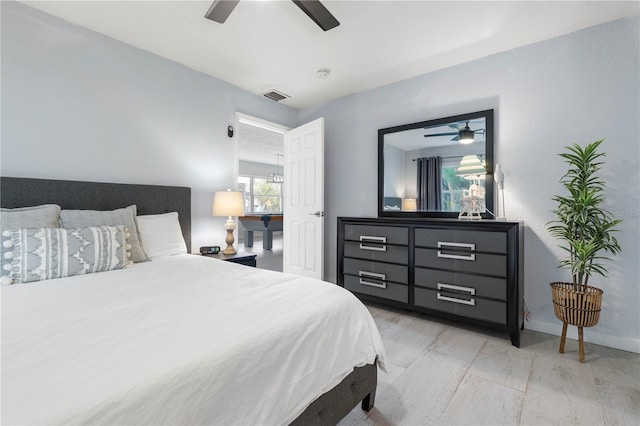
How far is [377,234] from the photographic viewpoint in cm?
286

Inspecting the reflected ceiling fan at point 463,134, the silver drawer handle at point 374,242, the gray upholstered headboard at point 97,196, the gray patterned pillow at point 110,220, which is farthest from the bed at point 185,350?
the reflected ceiling fan at point 463,134

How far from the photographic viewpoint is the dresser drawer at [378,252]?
270 cm

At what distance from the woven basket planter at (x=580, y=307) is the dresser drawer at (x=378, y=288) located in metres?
1.11

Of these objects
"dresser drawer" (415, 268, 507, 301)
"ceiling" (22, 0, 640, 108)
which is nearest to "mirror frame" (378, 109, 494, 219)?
"ceiling" (22, 0, 640, 108)

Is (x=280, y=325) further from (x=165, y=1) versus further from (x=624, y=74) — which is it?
(x=624, y=74)

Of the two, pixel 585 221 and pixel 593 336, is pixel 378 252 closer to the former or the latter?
pixel 585 221

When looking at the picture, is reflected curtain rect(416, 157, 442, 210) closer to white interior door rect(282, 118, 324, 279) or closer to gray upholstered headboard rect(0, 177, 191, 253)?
white interior door rect(282, 118, 324, 279)

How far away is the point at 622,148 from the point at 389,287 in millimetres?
2105

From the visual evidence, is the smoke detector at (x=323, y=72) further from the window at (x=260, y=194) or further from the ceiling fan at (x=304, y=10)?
the window at (x=260, y=194)

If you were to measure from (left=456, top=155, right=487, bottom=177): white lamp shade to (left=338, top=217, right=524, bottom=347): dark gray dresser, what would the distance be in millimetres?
609

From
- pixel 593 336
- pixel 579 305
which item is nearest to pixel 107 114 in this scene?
pixel 579 305

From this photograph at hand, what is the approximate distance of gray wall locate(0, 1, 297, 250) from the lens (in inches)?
80.0

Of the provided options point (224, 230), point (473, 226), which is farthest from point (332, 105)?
point (473, 226)

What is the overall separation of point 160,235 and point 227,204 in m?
0.72
